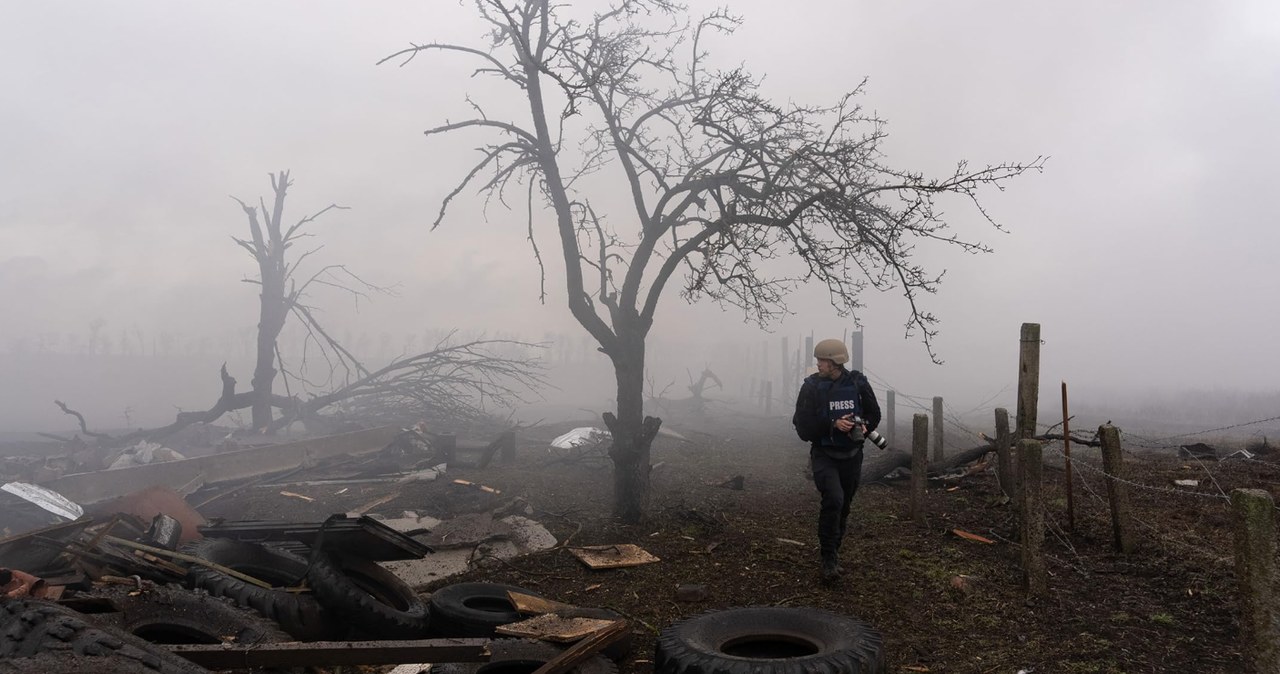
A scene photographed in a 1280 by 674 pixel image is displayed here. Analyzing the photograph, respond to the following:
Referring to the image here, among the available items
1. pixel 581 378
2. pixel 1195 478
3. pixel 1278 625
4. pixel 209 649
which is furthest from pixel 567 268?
pixel 581 378

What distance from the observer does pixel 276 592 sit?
5.38 meters

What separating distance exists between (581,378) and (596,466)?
50634mm

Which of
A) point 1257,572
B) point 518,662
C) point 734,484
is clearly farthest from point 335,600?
point 734,484

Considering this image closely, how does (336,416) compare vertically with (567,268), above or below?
below

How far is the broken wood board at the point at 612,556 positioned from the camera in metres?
7.14

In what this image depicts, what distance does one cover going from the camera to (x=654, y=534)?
834 cm

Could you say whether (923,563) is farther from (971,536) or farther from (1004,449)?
(1004,449)

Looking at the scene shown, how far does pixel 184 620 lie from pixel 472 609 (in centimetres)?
196

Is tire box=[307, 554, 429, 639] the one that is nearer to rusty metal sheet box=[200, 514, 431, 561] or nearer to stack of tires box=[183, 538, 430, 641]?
stack of tires box=[183, 538, 430, 641]

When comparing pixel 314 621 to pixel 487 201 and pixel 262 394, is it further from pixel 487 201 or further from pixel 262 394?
pixel 262 394

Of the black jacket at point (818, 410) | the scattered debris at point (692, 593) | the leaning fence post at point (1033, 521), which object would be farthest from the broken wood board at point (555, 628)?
→ the leaning fence post at point (1033, 521)

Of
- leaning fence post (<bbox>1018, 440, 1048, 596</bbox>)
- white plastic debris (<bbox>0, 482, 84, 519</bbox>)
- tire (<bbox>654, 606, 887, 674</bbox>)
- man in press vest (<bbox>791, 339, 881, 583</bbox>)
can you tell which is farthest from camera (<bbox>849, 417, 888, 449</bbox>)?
white plastic debris (<bbox>0, 482, 84, 519</bbox>)

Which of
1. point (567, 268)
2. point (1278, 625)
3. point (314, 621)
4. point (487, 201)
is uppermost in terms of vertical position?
point (487, 201)

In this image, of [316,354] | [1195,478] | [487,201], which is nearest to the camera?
[1195,478]
